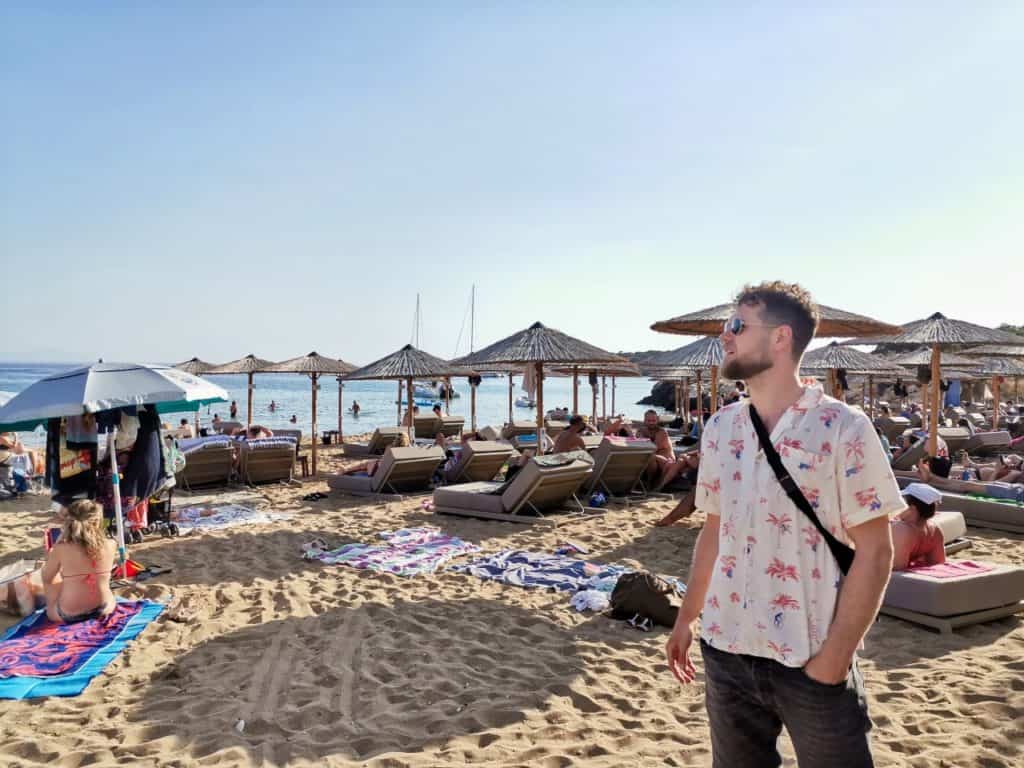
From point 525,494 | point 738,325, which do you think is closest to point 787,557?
point 738,325

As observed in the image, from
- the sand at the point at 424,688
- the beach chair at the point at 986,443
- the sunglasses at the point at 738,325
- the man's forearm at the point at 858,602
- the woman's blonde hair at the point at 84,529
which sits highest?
the sunglasses at the point at 738,325

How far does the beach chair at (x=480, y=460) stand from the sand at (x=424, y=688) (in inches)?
161

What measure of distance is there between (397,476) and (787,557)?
861cm

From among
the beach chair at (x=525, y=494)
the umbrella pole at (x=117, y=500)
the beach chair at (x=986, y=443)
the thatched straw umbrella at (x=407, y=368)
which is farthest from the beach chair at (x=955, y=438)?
the umbrella pole at (x=117, y=500)

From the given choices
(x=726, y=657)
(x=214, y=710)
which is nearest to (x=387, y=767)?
(x=214, y=710)

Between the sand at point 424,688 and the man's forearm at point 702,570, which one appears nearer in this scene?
the man's forearm at point 702,570

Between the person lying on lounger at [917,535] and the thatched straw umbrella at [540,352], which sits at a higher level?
the thatched straw umbrella at [540,352]

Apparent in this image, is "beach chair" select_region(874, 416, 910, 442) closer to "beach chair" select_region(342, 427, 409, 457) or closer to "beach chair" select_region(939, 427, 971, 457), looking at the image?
"beach chair" select_region(939, 427, 971, 457)

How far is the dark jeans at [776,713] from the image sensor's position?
1.49 metres

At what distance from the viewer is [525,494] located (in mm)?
7773

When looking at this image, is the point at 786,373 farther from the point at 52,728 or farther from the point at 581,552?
the point at 581,552

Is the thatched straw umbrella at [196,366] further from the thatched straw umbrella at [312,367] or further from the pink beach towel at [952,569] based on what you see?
the pink beach towel at [952,569]

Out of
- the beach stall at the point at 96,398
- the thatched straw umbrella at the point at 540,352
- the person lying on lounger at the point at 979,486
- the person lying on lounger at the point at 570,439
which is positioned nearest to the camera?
the beach stall at the point at 96,398

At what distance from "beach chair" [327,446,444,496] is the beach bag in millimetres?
5439
